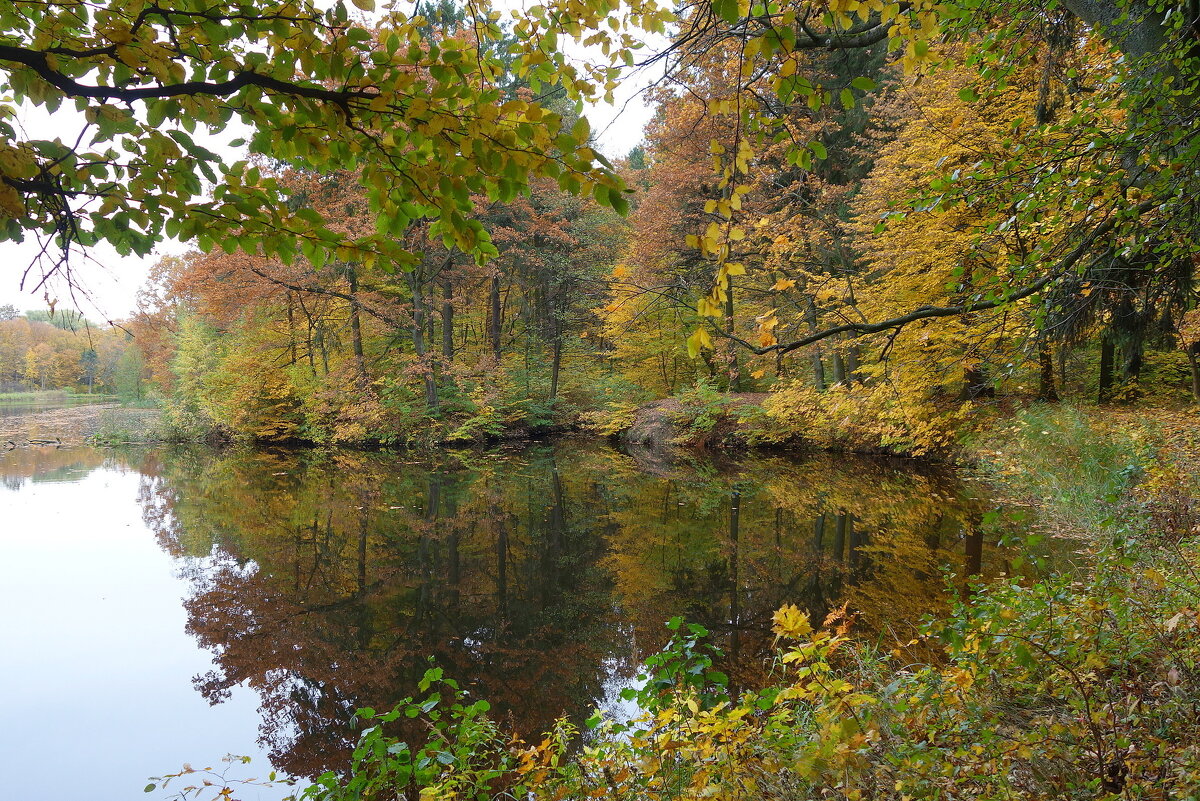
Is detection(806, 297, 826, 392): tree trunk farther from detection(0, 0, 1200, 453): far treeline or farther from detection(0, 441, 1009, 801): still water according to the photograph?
detection(0, 0, 1200, 453): far treeline

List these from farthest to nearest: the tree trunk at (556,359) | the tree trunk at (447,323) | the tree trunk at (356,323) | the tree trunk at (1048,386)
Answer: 1. the tree trunk at (556,359)
2. the tree trunk at (447,323)
3. the tree trunk at (356,323)
4. the tree trunk at (1048,386)

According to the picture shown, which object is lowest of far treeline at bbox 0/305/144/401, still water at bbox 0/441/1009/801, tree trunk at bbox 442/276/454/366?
still water at bbox 0/441/1009/801

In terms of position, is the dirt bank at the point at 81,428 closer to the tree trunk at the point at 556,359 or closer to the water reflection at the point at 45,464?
the water reflection at the point at 45,464

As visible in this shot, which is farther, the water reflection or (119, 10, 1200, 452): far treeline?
the water reflection

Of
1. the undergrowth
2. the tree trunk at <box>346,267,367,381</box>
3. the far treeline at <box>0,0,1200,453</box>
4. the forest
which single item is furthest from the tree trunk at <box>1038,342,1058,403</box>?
the tree trunk at <box>346,267,367,381</box>

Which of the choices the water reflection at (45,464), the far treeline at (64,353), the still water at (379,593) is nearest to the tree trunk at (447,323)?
the still water at (379,593)

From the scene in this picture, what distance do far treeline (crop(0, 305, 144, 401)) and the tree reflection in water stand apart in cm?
279

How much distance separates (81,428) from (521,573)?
26.9 metres

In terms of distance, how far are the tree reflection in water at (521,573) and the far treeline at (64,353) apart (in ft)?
9.14

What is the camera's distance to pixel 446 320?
18422 mm

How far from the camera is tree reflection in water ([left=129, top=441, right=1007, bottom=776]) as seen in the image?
183 inches

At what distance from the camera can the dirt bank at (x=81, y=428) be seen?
21.7 metres

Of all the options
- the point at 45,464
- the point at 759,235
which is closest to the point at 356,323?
the point at 45,464

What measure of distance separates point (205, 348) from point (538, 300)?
483 inches
